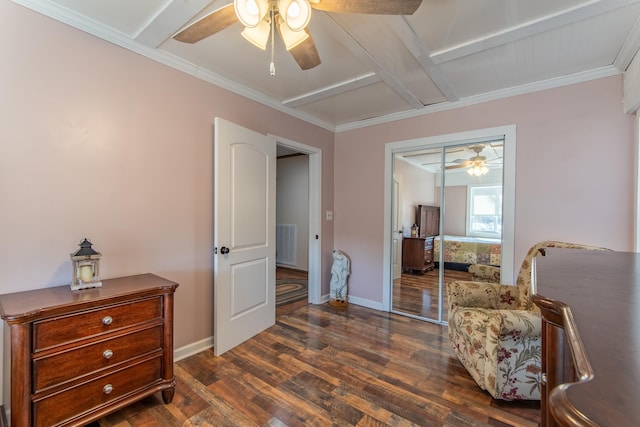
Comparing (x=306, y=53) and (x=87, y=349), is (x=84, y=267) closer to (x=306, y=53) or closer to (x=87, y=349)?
(x=87, y=349)

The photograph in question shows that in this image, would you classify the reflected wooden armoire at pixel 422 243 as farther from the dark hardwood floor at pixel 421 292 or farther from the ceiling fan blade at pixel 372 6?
the ceiling fan blade at pixel 372 6

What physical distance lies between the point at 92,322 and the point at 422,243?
10.3 ft

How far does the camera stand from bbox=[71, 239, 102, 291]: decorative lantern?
164cm

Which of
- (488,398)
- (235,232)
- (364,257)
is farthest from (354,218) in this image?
(488,398)

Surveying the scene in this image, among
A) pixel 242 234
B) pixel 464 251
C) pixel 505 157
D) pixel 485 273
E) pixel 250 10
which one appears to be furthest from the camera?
→ pixel 464 251

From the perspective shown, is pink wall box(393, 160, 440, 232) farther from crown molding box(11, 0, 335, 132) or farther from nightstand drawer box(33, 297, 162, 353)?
nightstand drawer box(33, 297, 162, 353)

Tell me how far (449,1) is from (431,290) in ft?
9.19

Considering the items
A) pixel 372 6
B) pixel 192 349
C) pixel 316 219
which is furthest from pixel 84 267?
pixel 316 219

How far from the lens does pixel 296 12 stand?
1251mm

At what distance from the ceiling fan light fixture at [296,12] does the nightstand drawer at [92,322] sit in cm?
173

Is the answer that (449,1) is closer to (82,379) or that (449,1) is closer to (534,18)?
(534,18)

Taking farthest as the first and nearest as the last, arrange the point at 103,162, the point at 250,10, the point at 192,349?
the point at 192,349
the point at 103,162
the point at 250,10

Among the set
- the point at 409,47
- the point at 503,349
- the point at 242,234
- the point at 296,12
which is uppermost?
the point at 409,47

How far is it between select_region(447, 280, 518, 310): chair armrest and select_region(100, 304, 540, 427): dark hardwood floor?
496 millimetres
